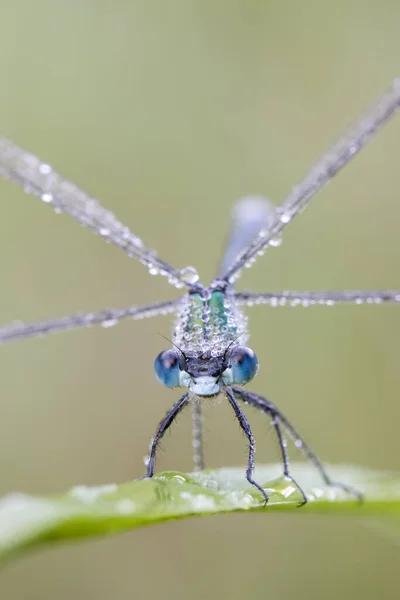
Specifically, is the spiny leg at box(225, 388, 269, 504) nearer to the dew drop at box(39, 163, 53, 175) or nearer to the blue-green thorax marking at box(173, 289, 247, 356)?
→ the blue-green thorax marking at box(173, 289, 247, 356)

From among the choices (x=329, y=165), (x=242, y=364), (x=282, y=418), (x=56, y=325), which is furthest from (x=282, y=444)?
(x=329, y=165)

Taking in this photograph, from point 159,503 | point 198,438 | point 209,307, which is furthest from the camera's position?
point 198,438

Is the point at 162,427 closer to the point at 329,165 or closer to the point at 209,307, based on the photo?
the point at 209,307

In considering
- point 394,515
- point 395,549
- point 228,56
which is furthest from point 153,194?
point 394,515

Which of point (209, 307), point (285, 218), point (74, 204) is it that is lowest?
point (209, 307)

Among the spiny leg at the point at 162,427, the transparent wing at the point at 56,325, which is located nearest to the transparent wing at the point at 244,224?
the spiny leg at the point at 162,427

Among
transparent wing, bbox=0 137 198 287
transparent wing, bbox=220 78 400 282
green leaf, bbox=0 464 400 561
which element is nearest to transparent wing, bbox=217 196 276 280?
transparent wing, bbox=220 78 400 282
